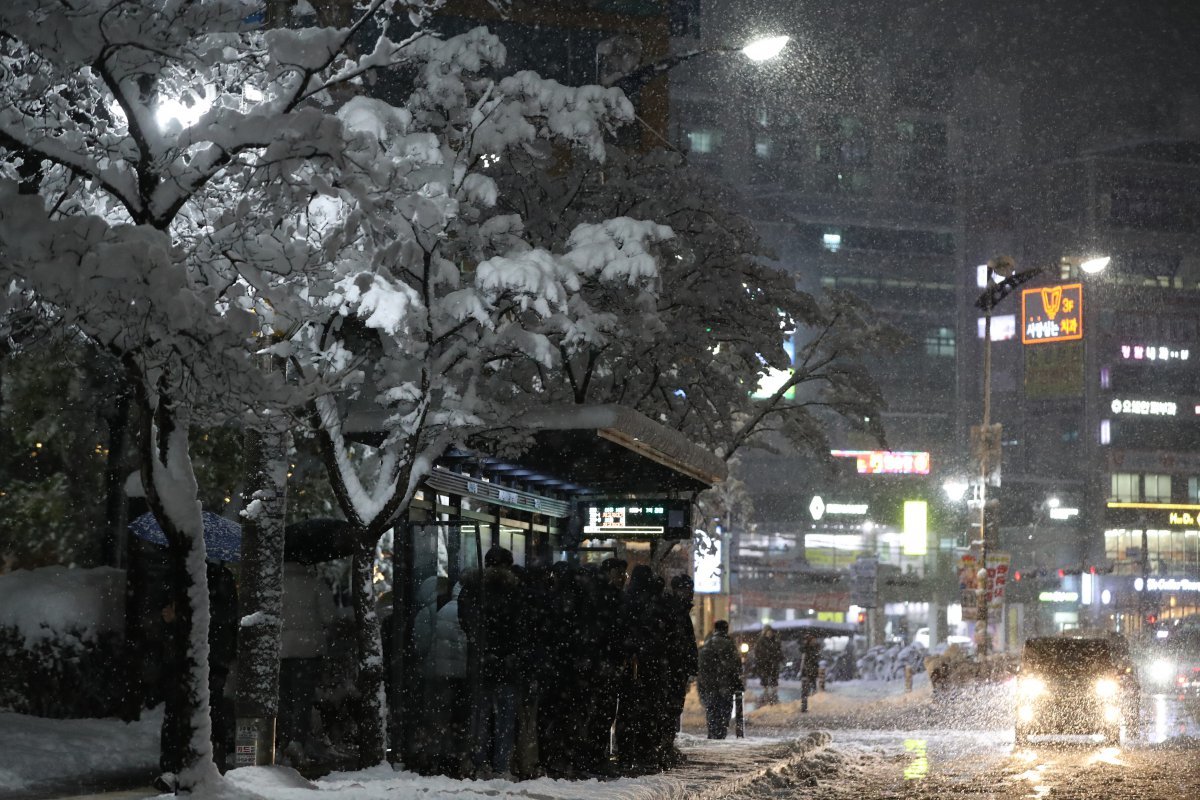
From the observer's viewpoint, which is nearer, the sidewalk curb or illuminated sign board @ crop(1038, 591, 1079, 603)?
the sidewalk curb

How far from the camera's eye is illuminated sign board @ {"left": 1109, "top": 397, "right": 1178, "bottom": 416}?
360 feet

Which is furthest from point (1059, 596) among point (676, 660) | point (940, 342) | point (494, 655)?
point (494, 655)

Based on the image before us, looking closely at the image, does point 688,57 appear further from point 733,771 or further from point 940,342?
point 940,342

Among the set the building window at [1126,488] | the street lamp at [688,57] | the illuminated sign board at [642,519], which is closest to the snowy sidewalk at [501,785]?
the illuminated sign board at [642,519]

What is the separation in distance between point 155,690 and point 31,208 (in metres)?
8.22

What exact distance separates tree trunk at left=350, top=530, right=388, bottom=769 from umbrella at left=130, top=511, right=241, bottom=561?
1193mm

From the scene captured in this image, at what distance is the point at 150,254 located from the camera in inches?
316

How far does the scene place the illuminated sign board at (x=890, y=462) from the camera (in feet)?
351

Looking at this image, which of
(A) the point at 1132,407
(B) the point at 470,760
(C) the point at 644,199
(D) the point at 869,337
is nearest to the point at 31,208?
(B) the point at 470,760

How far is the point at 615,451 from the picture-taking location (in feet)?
52.7

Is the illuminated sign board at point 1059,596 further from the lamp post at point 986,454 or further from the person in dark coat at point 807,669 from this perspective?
the person in dark coat at point 807,669

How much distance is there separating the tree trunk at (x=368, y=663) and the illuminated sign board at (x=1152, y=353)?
106 metres

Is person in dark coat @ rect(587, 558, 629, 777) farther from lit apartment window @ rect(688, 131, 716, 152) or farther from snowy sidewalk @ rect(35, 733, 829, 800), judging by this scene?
lit apartment window @ rect(688, 131, 716, 152)

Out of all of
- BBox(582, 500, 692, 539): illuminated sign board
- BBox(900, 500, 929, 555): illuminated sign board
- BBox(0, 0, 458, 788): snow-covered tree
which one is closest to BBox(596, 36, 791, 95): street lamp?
BBox(582, 500, 692, 539): illuminated sign board
